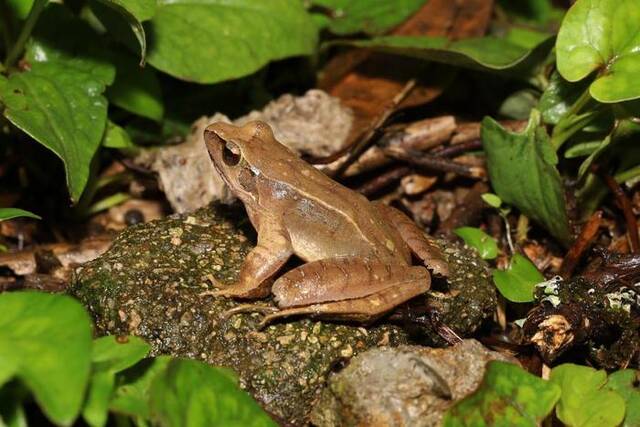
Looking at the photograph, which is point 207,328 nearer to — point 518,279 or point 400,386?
point 400,386

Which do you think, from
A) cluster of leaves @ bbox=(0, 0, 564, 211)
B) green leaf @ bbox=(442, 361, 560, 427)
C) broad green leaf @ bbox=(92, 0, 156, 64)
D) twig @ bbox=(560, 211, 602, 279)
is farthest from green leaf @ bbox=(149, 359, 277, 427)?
twig @ bbox=(560, 211, 602, 279)

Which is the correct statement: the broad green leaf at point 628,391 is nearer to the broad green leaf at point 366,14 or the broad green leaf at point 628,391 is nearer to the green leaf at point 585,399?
the green leaf at point 585,399

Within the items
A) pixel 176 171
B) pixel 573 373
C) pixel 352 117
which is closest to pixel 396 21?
pixel 352 117

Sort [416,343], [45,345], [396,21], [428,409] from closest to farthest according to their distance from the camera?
[45,345]
[428,409]
[416,343]
[396,21]

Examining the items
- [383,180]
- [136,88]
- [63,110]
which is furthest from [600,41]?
[63,110]

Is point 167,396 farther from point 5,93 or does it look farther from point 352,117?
point 352,117

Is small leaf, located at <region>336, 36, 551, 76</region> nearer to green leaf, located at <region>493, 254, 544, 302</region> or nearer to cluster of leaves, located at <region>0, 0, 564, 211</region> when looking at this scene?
cluster of leaves, located at <region>0, 0, 564, 211</region>
